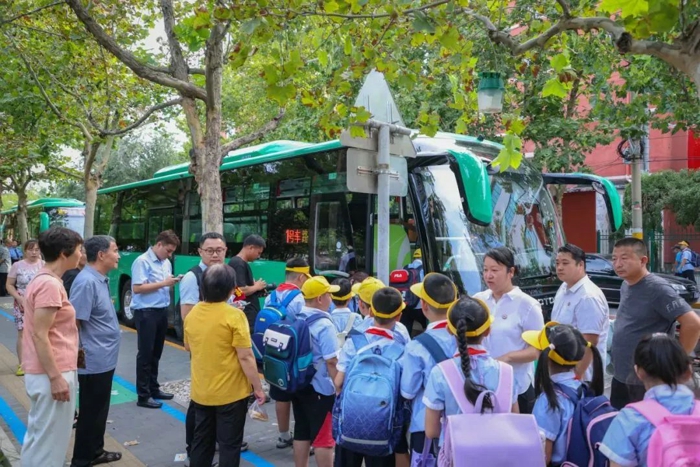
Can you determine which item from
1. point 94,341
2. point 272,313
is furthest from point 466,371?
point 94,341

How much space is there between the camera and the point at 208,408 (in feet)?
12.8

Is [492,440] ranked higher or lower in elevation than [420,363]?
lower

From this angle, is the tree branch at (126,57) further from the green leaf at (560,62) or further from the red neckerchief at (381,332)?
the red neckerchief at (381,332)

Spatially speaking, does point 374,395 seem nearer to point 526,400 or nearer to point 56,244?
point 526,400

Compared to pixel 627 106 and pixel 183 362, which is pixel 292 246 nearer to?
pixel 183 362

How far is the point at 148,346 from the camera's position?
6.30m

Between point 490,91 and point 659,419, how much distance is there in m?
4.21

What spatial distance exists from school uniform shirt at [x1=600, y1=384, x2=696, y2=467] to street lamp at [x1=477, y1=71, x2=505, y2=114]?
159 inches

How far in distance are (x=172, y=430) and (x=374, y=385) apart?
324cm

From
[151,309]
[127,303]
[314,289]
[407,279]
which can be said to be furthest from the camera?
[127,303]

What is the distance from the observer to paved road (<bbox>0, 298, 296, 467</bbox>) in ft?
16.2

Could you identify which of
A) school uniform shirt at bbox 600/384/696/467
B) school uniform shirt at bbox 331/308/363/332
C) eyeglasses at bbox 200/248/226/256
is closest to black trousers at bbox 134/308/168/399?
eyeglasses at bbox 200/248/226/256

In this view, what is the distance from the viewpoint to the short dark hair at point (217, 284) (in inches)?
149

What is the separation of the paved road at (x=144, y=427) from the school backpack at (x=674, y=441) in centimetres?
326
